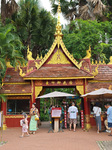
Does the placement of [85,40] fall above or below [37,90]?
above

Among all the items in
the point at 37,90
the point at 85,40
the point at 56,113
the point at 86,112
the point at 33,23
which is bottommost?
the point at 86,112

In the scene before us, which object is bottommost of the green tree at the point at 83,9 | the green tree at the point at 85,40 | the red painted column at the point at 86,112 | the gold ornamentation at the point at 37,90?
the red painted column at the point at 86,112

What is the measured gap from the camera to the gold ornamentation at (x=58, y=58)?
15.6m

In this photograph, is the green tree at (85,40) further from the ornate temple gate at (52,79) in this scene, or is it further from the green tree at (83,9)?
the ornate temple gate at (52,79)

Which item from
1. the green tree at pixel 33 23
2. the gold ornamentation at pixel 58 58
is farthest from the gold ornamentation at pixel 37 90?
the green tree at pixel 33 23

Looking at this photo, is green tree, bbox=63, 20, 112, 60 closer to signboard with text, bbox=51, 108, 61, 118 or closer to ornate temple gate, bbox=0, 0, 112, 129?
ornate temple gate, bbox=0, 0, 112, 129

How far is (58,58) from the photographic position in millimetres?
15680

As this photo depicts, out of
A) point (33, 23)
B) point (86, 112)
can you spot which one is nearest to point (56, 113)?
point (86, 112)

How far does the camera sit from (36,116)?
12.1m

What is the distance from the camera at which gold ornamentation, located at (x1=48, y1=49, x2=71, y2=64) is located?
15617mm

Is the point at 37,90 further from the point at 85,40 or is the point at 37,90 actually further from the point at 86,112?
the point at 85,40

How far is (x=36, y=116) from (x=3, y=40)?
574 cm

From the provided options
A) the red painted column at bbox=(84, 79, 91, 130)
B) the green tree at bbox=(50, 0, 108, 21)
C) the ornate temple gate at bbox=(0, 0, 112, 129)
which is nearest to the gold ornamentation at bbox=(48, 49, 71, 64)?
the ornate temple gate at bbox=(0, 0, 112, 129)

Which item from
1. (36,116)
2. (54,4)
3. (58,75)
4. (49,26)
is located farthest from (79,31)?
(36,116)
